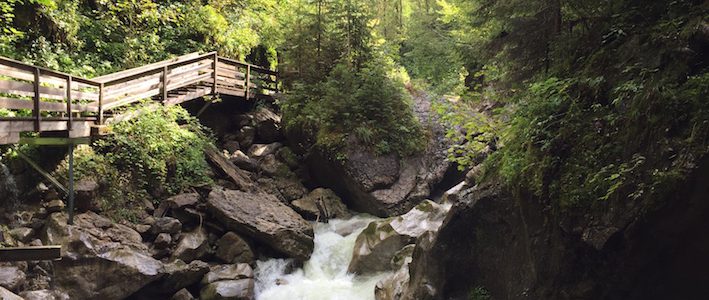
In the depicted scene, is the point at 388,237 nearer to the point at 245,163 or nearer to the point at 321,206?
the point at 321,206

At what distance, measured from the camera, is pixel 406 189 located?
13.2 meters

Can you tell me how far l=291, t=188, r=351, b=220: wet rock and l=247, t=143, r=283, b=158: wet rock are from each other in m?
2.40

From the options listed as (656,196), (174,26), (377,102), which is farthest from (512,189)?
(174,26)

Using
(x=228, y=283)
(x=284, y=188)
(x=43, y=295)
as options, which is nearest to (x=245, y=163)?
(x=284, y=188)

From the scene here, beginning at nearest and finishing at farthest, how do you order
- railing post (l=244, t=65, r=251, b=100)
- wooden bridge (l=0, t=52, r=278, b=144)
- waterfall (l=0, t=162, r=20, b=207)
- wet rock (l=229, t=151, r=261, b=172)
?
wooden bridge (l=0, t=52, r=278, b=144) < waterfall (l=0, t=162, r=20, b=207) < wet rock (l=229, t=151, r=261, b=172) < railing post (l=244, t=65, r=251, b=100)

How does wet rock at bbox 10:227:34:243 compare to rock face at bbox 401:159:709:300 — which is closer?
rock face at bbox 401:159:709:300

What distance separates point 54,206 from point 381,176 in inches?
319

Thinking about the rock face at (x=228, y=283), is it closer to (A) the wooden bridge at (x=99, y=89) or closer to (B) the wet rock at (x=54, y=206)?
(B) the wet rock at (x=54, y=206)

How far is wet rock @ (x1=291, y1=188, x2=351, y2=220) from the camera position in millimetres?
12773

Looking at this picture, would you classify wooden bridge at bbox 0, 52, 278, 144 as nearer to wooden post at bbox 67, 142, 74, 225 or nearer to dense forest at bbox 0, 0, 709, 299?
wooden post at bbox 67, 142, 74, 225

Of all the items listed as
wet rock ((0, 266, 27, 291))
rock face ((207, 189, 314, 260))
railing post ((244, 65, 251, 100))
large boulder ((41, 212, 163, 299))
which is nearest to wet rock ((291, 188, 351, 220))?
rock face ((207, 189, 314, 260))

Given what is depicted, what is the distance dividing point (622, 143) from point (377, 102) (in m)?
10.1

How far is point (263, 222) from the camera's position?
1077cm

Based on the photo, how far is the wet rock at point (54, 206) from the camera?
884 cm
